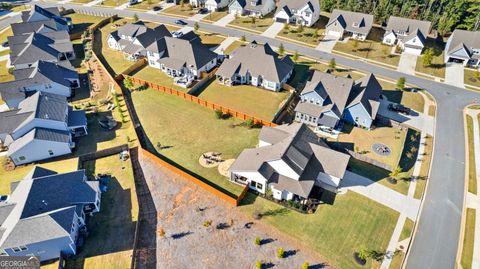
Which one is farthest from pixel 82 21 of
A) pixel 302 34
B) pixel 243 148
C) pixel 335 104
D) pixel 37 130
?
pixel 335 104

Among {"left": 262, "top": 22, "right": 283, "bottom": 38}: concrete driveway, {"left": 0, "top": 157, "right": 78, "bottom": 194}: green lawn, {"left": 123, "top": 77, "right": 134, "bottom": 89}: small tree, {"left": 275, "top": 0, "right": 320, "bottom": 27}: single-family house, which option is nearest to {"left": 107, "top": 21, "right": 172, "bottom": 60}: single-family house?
{"left": 123, "top": 77, "right": 134, "bottom": 89}: small tree

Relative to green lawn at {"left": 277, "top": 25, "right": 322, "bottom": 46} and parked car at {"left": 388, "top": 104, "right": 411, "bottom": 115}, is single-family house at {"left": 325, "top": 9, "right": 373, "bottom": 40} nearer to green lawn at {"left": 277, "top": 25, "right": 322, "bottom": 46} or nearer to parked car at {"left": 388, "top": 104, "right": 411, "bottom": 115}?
green lawn at {"left": 277, "top": 25, "right": 322, "bottom": 46}

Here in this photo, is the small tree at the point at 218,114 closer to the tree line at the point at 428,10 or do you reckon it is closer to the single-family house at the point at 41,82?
the single-family house at the point at 41,82

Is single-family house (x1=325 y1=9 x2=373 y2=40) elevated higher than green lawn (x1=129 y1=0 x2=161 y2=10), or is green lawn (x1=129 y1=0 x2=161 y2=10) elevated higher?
single-family house (x1=325 y1=9 x2=373 y2=40)

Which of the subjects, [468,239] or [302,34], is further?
[302,34]

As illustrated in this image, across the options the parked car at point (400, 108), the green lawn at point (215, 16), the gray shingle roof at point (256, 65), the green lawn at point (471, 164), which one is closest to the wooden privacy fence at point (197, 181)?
the gray shingle roof at point (256, 65)

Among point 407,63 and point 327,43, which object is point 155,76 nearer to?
point 327,43
